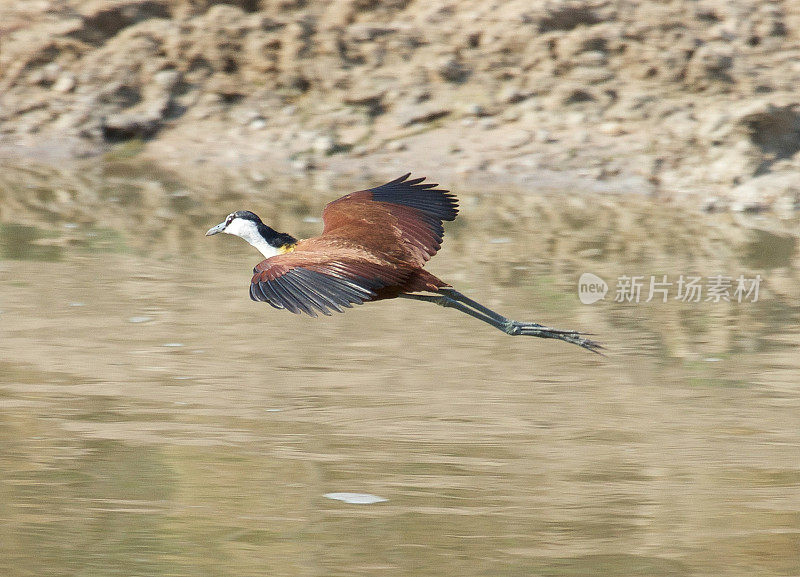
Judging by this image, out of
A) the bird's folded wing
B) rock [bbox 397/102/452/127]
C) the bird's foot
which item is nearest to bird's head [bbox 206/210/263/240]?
the bird's folded wing

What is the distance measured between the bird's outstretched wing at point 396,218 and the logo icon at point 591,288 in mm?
1402

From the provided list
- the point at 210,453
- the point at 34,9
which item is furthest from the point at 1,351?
the point at 34,9

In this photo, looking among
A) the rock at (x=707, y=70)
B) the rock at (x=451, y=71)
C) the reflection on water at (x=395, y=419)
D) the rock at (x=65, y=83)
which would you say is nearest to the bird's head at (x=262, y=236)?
the reflection on water at (x=395, y=419)

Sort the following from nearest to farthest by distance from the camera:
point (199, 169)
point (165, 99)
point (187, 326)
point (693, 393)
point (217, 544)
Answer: point (217, 544) → point (693, 393) → point (187, 326) → point (199, 169) → point (165, 99)

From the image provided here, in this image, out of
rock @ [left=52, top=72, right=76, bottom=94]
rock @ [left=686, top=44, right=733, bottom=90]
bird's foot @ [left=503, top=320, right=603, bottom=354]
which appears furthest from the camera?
rock @ [left=52, top=72, right=76, bottom=94]

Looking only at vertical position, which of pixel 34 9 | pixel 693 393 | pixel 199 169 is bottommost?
pixel 693 393

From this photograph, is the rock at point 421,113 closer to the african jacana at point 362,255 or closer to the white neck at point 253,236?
the african jacana at point 362,255

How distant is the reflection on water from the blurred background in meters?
0.02

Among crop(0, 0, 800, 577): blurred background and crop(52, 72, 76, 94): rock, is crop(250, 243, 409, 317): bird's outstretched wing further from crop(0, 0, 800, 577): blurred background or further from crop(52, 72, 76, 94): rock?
crop(52, 72, 76, 94): rock

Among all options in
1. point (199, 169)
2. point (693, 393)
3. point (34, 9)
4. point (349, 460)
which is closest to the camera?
point (349, 460)

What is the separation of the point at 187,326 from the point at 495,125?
4234 mm

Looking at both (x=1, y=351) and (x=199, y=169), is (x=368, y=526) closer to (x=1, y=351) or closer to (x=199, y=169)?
(x=1, y=351)

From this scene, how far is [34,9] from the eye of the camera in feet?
33.9

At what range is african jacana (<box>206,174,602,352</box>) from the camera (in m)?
3.75
